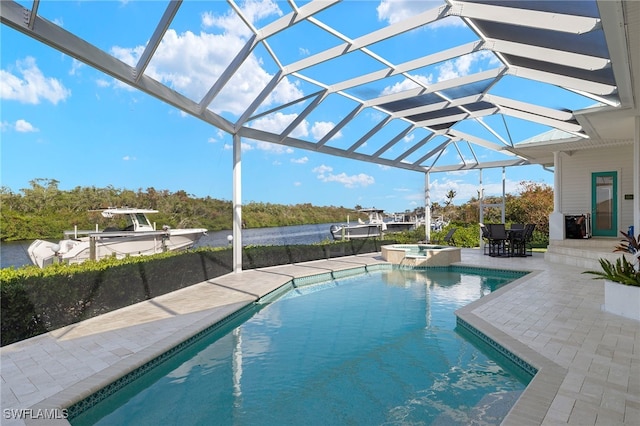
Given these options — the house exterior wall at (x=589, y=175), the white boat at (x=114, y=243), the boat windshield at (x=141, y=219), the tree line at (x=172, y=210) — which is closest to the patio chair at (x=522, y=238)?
the house exterior wall at (x=589, y=175)

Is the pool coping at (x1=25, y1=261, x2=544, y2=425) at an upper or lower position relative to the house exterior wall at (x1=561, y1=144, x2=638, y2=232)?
lower

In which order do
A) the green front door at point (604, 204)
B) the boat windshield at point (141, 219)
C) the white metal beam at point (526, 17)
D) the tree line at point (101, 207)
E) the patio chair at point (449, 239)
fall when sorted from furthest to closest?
the patio chair at point (449, 239)
the boat windshield at point (141, 219)
the green front door at point (604, 204)
the tree line at point (101, 207)
the white metal beam at point (526, 17)

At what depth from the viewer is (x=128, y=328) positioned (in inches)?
213

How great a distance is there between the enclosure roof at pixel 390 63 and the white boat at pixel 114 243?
4098 millimetres

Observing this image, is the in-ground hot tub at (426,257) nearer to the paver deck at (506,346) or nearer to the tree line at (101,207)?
the paver deck at (506,346)

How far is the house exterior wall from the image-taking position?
40.1 feet

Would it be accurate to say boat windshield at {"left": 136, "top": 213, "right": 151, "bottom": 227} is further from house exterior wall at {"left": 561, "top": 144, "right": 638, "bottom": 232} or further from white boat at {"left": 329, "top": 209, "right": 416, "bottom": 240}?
house exterior wall at {"left": 561, "top": 144, "right": 638, "bottom": 232}

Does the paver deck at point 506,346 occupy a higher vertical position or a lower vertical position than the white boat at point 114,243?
lower

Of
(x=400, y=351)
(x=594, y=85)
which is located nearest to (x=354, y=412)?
(x=400, y=351)

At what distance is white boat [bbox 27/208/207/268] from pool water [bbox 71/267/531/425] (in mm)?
4002

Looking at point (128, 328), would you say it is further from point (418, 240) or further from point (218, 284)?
point (418, 240)

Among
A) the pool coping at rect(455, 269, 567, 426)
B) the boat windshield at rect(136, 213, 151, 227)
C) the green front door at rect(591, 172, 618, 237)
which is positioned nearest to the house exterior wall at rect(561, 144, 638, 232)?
the green front door at rect(591, 172, 618, 237)

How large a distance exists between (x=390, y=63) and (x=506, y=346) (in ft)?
19.0

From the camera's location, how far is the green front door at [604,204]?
1254cm
